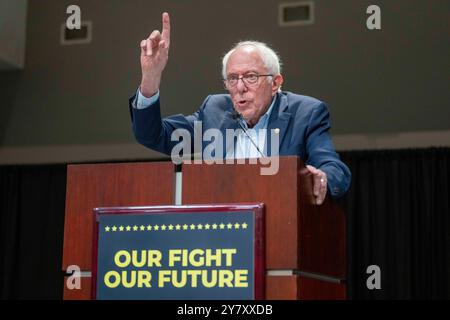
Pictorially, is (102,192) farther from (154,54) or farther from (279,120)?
(279,120)

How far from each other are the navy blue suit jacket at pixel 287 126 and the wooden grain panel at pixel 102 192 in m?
0.42

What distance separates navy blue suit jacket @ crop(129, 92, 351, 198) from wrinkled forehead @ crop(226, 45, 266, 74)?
13 cm

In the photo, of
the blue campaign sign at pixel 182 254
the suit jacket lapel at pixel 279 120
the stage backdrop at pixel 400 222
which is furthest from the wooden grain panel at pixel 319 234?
the stage backdrop at pixel 400 222

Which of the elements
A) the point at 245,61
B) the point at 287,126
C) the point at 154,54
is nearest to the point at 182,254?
the point at 154,54

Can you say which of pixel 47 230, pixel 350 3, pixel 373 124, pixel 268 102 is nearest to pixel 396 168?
pixel 373 124

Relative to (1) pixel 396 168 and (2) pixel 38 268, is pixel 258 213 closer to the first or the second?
(1) pixel 396 168

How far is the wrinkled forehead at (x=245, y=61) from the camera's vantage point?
8.46 ft

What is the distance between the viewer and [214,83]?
6867 mm

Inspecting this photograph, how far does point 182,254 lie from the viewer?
194 cm

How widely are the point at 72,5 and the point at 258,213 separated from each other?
5.87 metres

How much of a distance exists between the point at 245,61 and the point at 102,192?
738 mm

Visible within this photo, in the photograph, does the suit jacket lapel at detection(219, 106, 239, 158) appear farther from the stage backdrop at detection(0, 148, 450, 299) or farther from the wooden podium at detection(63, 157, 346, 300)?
the stage backdrop at detection(0, 148, 450, 299)

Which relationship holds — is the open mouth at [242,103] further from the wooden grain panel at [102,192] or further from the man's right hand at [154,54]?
the wooden grain panel at [102,192]

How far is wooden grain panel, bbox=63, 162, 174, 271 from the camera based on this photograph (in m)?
2.04
